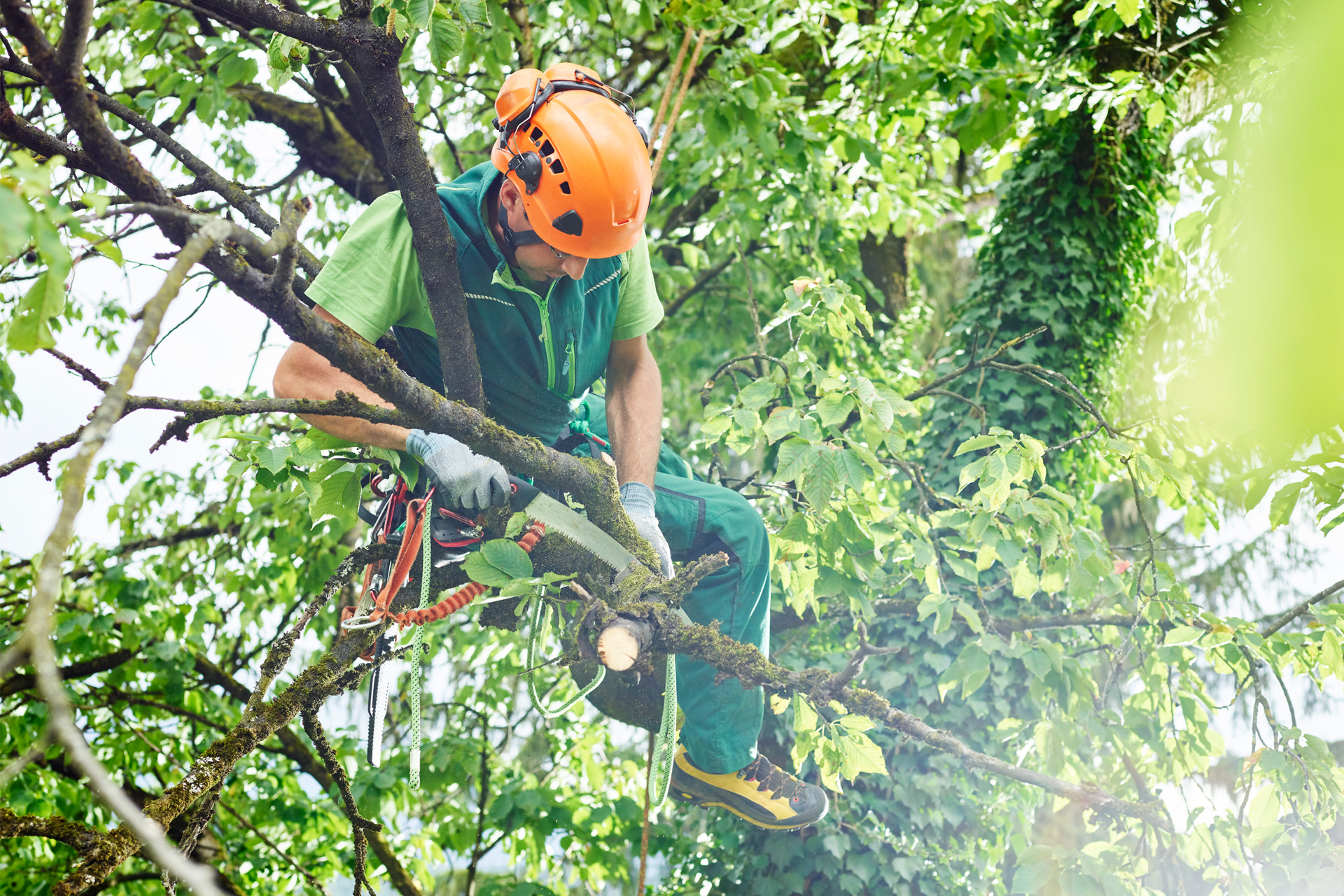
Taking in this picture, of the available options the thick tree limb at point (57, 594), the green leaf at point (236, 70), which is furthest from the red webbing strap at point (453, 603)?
the green leaf at point (236, 70)

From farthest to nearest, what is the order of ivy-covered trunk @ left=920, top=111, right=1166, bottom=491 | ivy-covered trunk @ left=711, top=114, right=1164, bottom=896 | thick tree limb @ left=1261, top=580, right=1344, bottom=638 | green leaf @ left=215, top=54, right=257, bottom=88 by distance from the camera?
ivy-covered trunk @ left=920, top=111, right=1166, bottom=491 → ivy-covered trunk @ left=711, top=114, right=1164, bottom=896 → green leaf @ left=215, top=54, right=257, bottom=88 → thick tree limb @ left=1261, top=580, right=1344, bottom=638

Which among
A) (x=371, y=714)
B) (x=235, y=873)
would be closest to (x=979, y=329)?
(x=371, y=714)

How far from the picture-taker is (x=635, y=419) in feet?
8.82

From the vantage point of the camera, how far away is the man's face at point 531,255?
215 cm

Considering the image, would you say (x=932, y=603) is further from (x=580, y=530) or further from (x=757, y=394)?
(x=580, y=530)

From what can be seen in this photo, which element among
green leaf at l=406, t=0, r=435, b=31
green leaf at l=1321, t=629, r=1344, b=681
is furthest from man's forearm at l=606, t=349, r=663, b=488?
green leaf at l=1321, t=629, r=1344, b=681

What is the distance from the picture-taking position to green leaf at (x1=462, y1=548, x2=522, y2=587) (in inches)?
76.5

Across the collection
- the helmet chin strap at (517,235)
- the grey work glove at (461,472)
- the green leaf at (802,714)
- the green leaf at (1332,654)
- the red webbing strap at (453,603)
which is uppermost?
the helmet chin strap at (517,235)

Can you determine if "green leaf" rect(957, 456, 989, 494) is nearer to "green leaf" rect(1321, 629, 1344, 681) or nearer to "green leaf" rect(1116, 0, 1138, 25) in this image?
"green leaf" rect(1321, 629, 1344, 681)

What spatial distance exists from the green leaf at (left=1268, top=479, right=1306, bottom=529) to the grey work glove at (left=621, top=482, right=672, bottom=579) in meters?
1.58

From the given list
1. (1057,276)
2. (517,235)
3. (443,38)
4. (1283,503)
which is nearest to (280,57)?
(443,38)

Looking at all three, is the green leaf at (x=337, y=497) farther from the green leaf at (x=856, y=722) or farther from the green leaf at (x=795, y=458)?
the green leaf at (x=856, y=722)

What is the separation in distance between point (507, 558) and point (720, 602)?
826 millimetres

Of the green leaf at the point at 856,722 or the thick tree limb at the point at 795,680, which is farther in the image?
the green leaf at the point at 856,722
